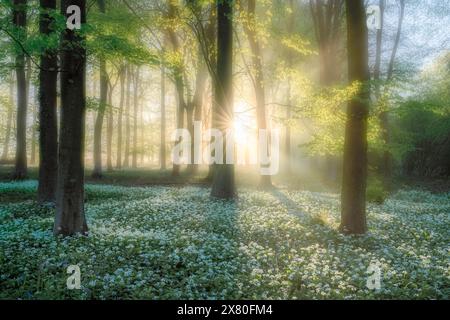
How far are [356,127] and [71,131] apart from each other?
328 inches

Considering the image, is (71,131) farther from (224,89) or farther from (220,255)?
(224,89)

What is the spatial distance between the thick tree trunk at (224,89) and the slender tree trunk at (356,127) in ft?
26.0

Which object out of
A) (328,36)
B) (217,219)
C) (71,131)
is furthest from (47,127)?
(328,36)

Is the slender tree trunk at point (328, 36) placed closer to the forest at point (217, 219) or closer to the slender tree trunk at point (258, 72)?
the slender tree trunk at point (258, 72)

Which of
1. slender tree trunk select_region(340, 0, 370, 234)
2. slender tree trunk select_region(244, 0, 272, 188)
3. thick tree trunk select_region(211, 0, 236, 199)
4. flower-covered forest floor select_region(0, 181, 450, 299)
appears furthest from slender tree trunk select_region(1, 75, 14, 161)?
slender tree trunk select_region(340, 0, 370, 234)

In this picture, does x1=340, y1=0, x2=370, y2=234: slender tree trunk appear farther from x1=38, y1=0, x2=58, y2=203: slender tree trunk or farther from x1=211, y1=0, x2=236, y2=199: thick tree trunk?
x1=38, y1=0, x2=58, y2=203: slender tree trunk

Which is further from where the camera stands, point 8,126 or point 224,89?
point 8,126

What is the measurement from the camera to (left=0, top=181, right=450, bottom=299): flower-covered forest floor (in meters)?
7.32

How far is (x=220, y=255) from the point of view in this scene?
955 centimetres

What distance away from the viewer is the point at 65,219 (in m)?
10.5

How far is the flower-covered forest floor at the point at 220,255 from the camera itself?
7.32m
